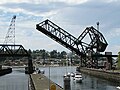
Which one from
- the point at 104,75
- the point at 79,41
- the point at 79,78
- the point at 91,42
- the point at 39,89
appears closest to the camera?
the point at 39,89

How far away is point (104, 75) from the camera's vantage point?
90.0 m

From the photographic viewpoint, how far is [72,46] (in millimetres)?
94438

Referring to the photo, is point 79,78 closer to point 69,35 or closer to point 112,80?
point 112,80

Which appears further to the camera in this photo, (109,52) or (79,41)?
(109,52)

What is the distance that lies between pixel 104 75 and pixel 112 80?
1014cm

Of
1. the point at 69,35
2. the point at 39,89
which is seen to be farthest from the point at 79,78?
the point at 39,89

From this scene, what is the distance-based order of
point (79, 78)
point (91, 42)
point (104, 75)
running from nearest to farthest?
→ point (79, 78) → point (104, 75) → point (91, 42)

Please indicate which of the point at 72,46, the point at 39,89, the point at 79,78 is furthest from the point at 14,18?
the point at 39,89

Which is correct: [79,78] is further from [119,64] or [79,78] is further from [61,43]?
[119,64]

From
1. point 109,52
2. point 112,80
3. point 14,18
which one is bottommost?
point 112,80

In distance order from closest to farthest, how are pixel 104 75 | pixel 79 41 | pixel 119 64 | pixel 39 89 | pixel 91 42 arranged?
pixel 39 89 → pixel 104 75 → pixel 119 64 → pixel 79 41 → pixel 91 42

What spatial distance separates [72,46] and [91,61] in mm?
20840

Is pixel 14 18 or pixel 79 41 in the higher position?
pixel 14 18

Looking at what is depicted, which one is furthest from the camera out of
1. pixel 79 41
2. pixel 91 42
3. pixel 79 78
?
pixel 91 42
